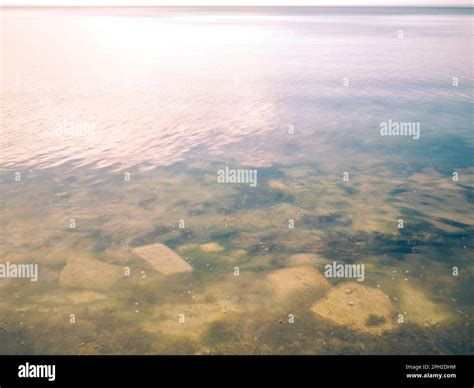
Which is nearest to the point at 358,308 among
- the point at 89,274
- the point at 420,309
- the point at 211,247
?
the point at 420,309

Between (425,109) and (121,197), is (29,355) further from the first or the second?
(425,109)

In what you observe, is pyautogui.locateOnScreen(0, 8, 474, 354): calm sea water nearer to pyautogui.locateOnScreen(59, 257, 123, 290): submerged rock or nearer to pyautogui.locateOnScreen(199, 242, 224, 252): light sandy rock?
pyautogui.locateOnScreen(199, 242, 224, 252): light sandy rock

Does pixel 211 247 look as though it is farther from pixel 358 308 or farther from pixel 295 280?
pixel 358 308

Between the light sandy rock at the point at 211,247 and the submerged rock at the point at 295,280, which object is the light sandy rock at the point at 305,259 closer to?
the submerged rock at the point at 295,280

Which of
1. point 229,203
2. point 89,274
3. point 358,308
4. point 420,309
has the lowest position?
point 89,274

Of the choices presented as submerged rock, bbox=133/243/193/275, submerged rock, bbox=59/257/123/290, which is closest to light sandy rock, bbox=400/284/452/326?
submerged rock, bbox=133/243/193/275

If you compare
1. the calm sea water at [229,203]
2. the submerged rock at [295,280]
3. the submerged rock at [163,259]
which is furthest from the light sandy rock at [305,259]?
the submerged rock at [163,259]
